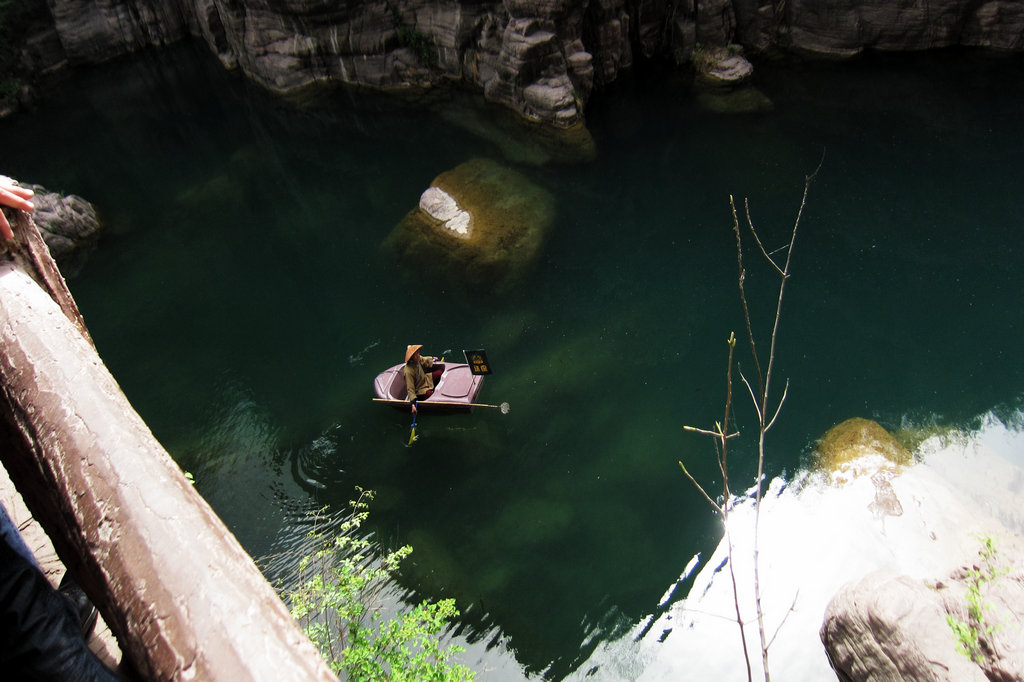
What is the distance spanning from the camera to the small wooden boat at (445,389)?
32.8 feet

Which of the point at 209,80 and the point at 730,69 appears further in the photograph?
the point at 209,80

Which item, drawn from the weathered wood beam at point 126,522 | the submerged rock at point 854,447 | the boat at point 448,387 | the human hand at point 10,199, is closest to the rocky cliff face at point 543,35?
the boat at point 448,387

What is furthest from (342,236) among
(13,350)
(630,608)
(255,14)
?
(13,350)

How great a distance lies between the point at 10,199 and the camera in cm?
240

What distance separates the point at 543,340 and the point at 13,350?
31.1 feet

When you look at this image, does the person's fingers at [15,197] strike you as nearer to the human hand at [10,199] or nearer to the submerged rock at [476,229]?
the human hand at [10,199]

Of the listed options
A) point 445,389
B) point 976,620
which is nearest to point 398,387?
point 445,389

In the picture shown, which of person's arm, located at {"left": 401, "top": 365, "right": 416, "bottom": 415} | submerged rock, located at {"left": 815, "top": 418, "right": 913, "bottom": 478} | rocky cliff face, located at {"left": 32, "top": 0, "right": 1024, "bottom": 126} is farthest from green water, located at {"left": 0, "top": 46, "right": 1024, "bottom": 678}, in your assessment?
rocky cliff face, located at {"left": 32, "top": 0, "right": 1024, "bottom": 126}

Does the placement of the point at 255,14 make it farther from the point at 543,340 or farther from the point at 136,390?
the point at 543,340

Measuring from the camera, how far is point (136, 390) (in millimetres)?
11703

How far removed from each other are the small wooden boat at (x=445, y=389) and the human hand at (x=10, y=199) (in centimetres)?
761

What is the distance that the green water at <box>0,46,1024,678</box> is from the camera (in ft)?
30.0

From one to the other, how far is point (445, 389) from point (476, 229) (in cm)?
410

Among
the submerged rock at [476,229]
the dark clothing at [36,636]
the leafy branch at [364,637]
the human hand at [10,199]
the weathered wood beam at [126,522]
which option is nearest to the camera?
the weathered wood beam at [126,522]
